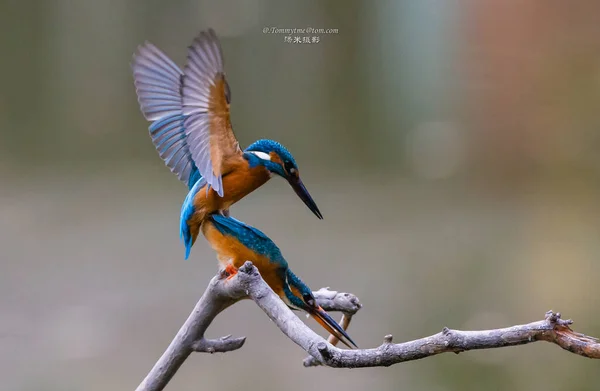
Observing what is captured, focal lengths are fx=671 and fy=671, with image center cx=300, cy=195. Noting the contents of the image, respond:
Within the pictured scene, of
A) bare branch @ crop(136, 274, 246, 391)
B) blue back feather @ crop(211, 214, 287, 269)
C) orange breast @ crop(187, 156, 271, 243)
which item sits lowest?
bare branch @ crop(136, 274, 246, 391)

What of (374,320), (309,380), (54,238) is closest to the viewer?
(309,380)

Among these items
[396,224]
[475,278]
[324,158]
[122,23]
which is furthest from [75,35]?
[475,278]

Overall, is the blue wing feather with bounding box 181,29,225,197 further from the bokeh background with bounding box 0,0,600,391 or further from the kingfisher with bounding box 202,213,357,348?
the bokeh background with bounding box 0,0,600,391

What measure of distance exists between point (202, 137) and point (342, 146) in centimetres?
151

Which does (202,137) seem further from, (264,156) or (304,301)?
(304,301)

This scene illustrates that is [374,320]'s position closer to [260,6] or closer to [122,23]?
[260,6]

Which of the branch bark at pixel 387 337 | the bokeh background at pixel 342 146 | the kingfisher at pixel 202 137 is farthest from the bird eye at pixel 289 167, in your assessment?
the bokeh background at pixel 342 146

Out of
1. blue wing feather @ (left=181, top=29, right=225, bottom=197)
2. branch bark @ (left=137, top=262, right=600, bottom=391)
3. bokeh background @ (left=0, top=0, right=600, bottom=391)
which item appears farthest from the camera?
bokeh background @ (left=0, top=0, right=600, bottom=391)

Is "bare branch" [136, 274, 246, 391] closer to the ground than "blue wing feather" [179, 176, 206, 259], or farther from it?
closer to the ground

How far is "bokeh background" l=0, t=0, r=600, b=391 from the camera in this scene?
175 cm

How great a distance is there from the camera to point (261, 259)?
0.55m

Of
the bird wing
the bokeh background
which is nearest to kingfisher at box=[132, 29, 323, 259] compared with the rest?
the bird wing

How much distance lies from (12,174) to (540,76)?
157cm

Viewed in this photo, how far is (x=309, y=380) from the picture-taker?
Answer: 1.45m
